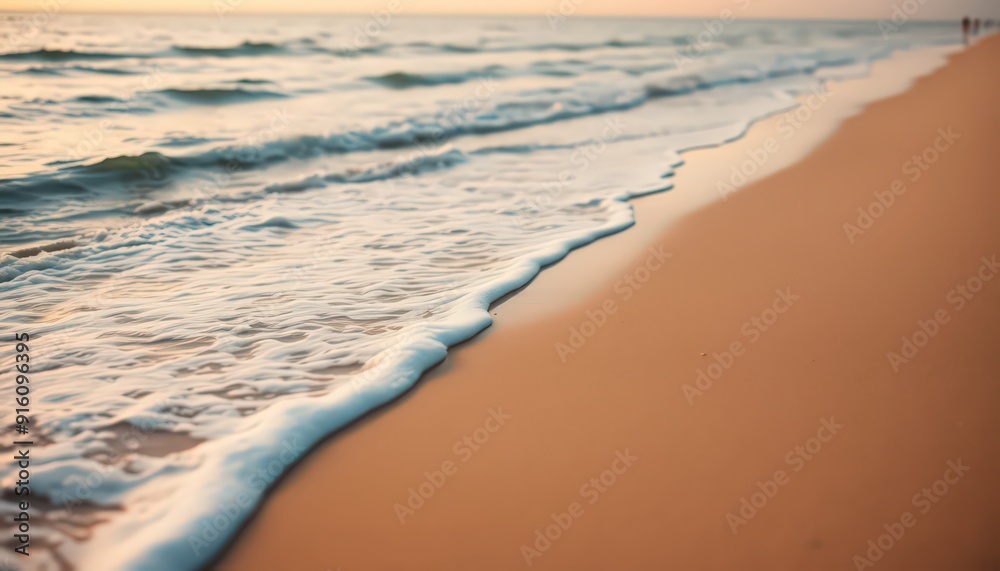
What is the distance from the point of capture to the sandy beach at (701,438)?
2.19 metres

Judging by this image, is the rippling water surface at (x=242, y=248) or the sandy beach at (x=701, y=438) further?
the rippling water surface at (x=242, y=248)

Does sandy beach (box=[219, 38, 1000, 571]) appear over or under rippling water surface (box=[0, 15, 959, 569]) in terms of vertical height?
under

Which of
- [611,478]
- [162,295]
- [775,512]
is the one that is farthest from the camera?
[162,295]

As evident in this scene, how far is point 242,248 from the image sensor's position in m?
5.26

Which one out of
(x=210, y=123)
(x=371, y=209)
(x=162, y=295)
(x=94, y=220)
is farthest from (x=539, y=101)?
(x=162, y=295)

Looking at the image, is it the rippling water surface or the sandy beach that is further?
the rippling water surface

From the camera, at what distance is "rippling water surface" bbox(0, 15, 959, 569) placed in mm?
2580

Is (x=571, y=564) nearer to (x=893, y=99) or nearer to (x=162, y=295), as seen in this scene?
(x=162, y=295)

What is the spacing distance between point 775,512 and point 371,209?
4.82 metres

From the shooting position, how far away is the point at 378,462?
2.64m

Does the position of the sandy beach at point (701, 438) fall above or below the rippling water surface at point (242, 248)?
below

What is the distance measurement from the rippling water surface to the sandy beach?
0.32m

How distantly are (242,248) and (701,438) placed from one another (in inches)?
150

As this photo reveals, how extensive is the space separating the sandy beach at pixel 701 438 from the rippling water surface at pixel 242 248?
323 mm
